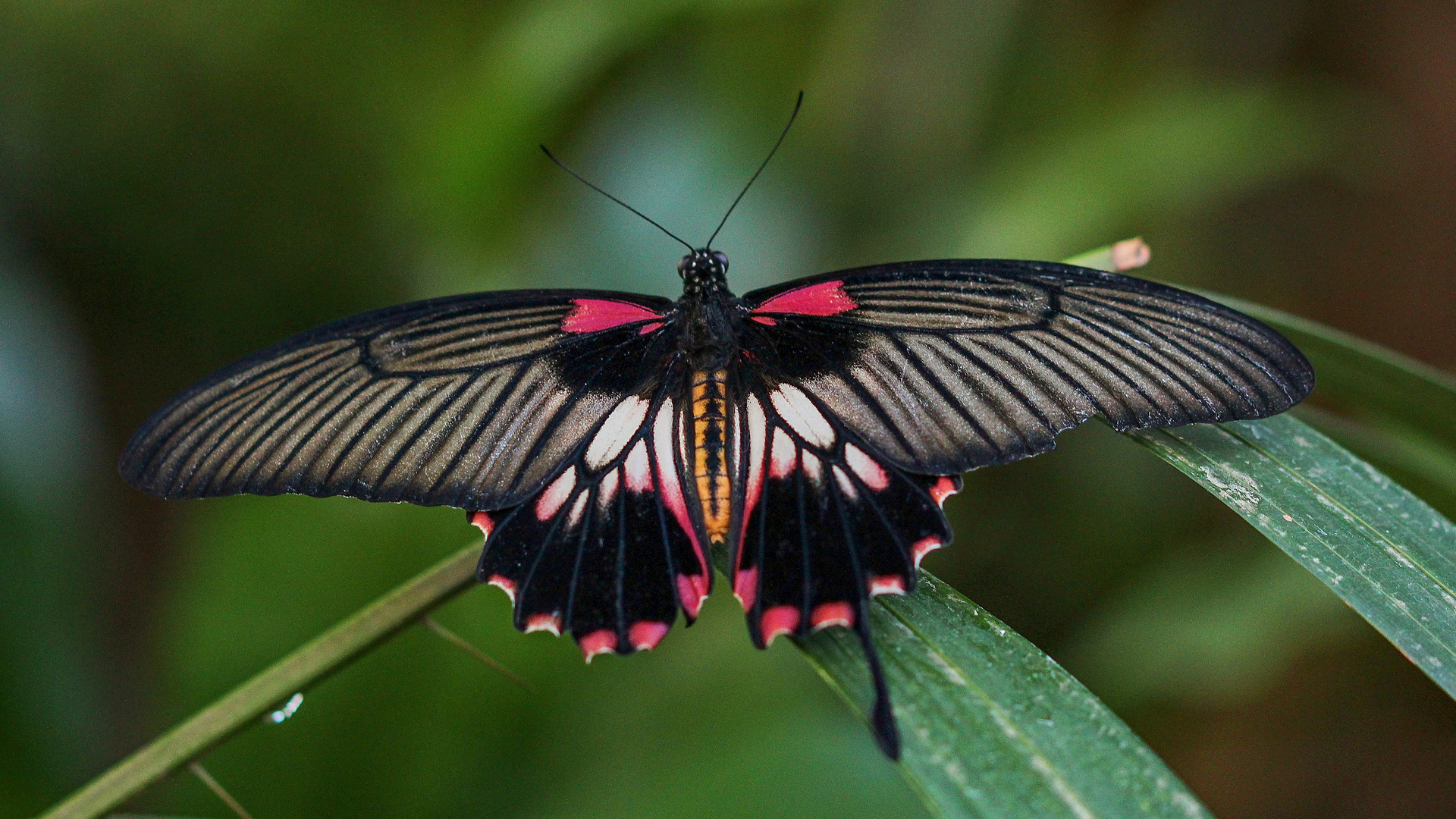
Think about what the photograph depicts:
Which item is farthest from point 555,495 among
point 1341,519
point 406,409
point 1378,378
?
point 1378,378

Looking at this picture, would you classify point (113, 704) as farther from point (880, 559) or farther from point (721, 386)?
point (880, 559)

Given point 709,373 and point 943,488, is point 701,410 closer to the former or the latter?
point 709,373

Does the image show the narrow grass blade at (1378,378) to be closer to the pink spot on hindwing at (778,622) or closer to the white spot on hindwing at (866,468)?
the white spot on hindwing at (866,468)

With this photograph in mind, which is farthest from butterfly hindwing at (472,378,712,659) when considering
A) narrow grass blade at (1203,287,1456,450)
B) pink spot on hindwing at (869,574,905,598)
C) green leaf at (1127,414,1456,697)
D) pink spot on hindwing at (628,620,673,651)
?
narrow grass blade at (1203,287,1456,450)

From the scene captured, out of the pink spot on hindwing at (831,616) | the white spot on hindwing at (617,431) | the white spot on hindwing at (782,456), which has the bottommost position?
the pink spot on hindwing at (831,616)

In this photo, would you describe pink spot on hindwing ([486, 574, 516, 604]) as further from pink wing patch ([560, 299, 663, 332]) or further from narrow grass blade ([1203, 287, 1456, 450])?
narrow grass blade ([1203, 287, 1456, 450])

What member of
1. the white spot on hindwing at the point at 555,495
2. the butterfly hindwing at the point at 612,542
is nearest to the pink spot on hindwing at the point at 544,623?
the butterfly hindwing at the point at 612,542
